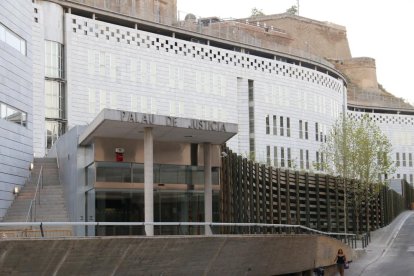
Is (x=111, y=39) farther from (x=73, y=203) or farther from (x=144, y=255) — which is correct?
(x=144, y=255)

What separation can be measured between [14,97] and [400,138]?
93.8 meters

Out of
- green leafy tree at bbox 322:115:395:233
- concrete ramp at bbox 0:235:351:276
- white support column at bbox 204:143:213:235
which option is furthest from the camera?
green leafy tree at bbox 322:115:395:233

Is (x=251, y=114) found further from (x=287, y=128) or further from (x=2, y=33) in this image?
(x=2, y=33)

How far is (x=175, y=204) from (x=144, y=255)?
8.85 m

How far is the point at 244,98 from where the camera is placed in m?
87.8

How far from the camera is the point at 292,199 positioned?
47.2m

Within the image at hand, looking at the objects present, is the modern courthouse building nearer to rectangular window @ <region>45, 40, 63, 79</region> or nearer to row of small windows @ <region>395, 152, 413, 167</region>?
rectangular window @ <region>45, 40, 63, 79</region>

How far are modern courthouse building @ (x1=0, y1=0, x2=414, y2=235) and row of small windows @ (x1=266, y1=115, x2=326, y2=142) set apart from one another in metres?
0.18

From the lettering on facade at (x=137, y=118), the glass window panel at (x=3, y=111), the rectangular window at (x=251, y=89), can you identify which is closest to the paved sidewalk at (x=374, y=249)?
the lettering on facade at (x=137, y=118)

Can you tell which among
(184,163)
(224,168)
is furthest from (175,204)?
(224,168)

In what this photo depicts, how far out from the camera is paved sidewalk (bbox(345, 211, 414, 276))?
121 ft

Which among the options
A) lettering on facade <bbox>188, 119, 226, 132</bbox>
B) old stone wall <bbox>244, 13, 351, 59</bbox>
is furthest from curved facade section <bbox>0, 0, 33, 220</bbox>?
old stone wall <bbox>244, 13, 351, 59</bbox>

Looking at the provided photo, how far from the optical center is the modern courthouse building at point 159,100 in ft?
94.0

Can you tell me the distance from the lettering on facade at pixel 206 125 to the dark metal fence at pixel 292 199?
479cm
